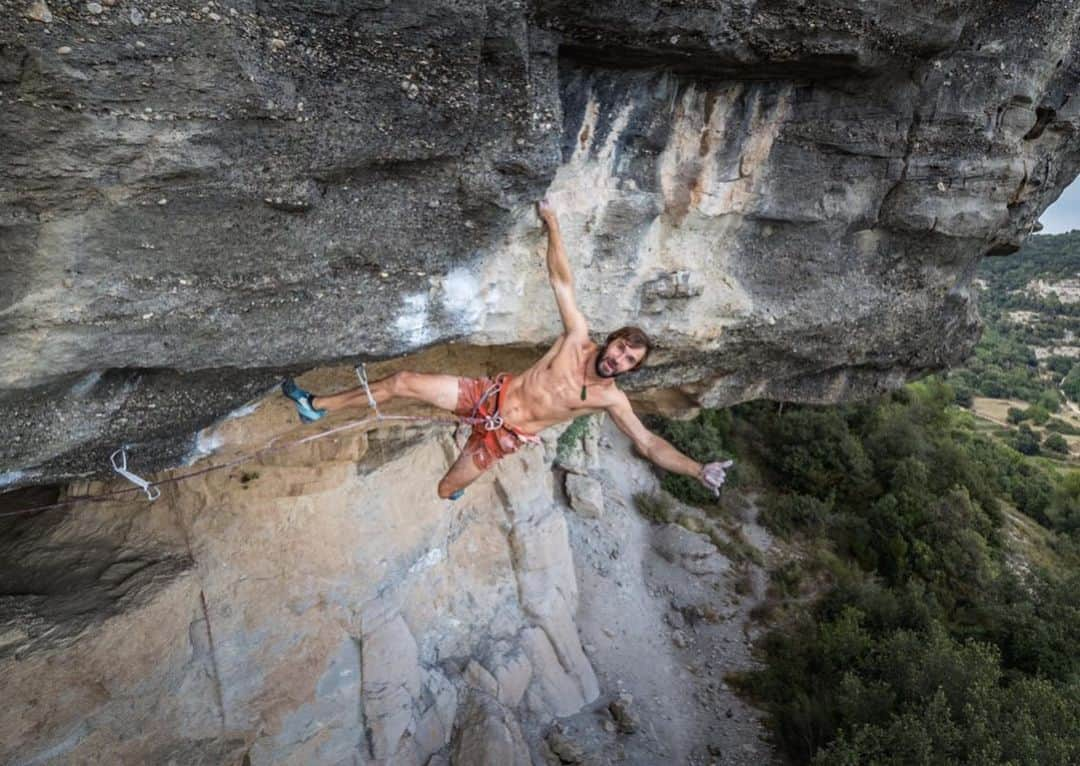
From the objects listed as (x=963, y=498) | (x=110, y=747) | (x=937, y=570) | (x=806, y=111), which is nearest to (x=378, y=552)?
(x=110, y=747)

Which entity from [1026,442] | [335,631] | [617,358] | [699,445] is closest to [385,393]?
[617,358]

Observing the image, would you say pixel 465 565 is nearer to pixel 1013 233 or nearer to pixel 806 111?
pixel 806 111

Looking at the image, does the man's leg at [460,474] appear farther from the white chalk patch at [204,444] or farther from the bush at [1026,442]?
the bush at [1026,442]

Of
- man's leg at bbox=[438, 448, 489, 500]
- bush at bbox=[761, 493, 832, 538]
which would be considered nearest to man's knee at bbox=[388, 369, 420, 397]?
man's leg at bbox=[438, 448, 489, 500]

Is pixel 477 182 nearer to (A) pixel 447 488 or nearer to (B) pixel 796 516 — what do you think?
(A) pixel 447 488

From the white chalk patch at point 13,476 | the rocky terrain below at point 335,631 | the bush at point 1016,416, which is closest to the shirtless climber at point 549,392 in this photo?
the rocky terrain below at point 335,631

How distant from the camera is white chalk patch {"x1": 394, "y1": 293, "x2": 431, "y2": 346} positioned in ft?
12.1

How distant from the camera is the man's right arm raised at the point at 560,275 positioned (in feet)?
12.3

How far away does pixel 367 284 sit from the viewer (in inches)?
137

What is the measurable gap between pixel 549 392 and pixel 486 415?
0.45 metres

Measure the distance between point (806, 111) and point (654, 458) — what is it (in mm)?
2302

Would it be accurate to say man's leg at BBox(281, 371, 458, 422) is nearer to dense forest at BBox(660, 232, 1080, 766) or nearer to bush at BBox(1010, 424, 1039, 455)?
dense forest at BBox(660, 232, 1080, 766)

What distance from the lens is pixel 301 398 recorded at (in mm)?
3957

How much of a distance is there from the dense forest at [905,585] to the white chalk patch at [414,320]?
20.9ft
